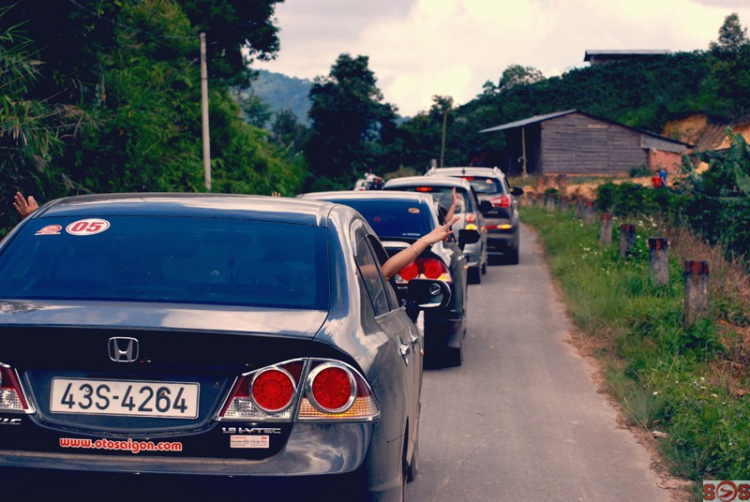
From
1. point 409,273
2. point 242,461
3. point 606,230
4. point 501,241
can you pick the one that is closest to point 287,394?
point 242,461

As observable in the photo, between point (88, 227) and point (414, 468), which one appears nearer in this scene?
point (88, 227)

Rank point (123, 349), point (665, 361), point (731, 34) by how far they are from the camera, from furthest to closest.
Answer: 1. point (731, 34)
2. point (665, 361)
3. point (123, 349)

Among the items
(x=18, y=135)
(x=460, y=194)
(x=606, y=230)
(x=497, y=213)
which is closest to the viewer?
(x=18, y=135)

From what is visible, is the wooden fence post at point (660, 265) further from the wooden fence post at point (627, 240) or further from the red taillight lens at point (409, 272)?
the red taillight lens at point (409, 272)

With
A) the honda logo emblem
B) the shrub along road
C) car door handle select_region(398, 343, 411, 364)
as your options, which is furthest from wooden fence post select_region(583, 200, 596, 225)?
the honda logo emblem

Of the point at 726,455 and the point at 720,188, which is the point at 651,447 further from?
the point at 720,188

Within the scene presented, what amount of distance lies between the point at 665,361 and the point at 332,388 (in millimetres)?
6313

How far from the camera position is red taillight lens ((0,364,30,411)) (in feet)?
11.4

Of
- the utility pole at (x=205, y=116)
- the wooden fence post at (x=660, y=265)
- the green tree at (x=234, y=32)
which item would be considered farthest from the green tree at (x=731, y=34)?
the wooden fence post at (x=660, y=265)

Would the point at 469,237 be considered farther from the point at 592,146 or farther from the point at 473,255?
the point at 592,146

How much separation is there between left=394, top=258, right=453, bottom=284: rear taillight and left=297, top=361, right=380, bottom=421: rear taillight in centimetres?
607

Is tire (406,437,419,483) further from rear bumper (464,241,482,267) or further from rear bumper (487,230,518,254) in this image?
rear bumper (487,230,518,254)

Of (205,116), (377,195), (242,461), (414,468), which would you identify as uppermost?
(205,116)

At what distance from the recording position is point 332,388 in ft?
11.6
